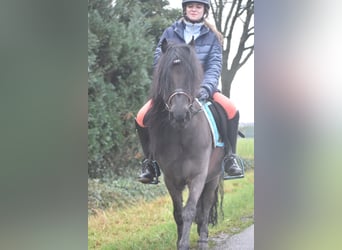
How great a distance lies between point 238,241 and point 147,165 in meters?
0.89

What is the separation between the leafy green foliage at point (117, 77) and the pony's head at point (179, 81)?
6.4 inches

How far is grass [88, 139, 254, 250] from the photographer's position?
140 inches

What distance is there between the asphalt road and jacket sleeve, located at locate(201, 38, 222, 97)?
1053mm

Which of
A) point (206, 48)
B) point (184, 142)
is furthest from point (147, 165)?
point (206, 48)

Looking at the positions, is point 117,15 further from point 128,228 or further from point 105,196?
point 128,228

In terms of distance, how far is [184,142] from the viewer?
11.7 feet

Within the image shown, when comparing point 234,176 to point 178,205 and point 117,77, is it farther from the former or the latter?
point 117,77

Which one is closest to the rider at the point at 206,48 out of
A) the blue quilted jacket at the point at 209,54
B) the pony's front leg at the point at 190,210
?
the blue quilted jacket at the point at 209,54

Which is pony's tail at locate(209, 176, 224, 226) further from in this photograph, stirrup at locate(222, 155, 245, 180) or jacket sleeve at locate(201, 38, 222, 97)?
jacket sleeve at locate(201, 38, 222, 97)

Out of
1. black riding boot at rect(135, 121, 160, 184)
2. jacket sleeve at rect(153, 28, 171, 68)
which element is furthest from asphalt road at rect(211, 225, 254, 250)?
jacket sleeve at rect(153, 28, 171, 68)
